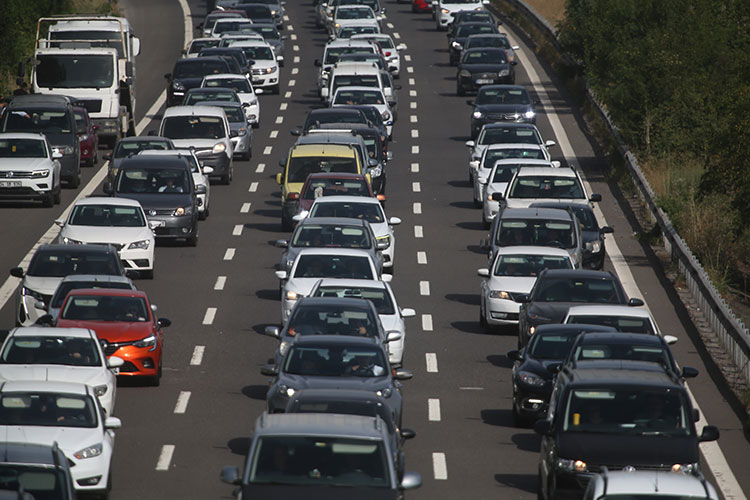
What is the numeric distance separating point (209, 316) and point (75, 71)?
20228mm

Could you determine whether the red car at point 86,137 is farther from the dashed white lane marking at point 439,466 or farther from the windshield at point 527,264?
the dashed white lane marking at point 439,466

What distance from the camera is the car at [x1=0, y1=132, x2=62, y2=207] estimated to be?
39000mm

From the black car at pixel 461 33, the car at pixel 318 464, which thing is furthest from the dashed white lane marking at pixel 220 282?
the black car at pixel 461 33

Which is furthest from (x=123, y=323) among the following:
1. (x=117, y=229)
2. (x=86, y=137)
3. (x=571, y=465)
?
(x=86, y=137)

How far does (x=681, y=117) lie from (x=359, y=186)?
1214 centimetres

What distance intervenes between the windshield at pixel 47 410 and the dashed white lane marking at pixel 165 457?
157 centimetres

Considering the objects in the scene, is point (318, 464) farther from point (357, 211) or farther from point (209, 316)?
point (357, 211)

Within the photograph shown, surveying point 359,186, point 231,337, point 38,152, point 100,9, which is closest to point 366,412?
point 231,337

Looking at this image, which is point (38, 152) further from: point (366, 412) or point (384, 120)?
point (366, 412)

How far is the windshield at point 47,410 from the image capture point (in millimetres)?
18656

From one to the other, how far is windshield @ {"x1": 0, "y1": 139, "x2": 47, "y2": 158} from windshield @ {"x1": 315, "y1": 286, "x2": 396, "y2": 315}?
14.8 m

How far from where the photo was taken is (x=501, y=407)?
23.8 m

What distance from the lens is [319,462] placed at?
1512 cm

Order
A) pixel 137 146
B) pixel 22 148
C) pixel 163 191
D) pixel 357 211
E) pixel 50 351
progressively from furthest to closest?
pixel 137 146, pixel 22 148, pixel 163 191, pixel 357 211, pixel 50 351
